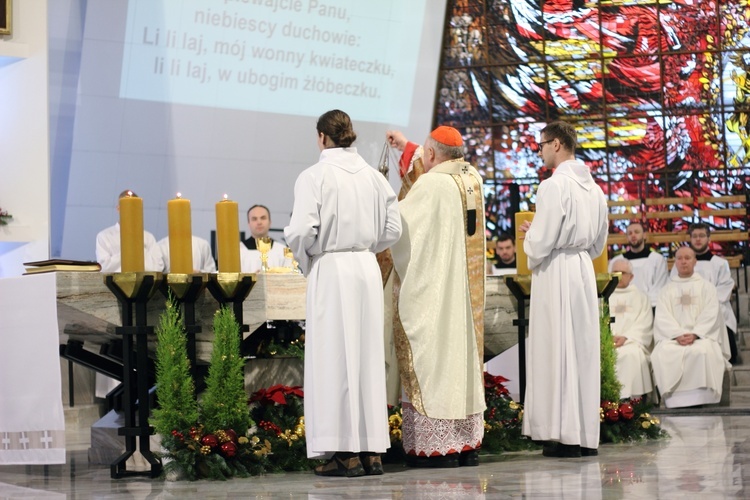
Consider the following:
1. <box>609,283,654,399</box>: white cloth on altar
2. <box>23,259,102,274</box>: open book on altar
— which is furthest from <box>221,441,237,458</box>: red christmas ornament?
<box>609,283,654,399</box>: white cloth on altar

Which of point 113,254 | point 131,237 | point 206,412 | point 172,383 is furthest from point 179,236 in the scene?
point 113,254

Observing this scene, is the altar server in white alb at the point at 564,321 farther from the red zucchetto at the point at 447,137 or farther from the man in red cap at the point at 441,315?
the red zucchetto at the point at 447,137

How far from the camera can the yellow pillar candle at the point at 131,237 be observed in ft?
17.8

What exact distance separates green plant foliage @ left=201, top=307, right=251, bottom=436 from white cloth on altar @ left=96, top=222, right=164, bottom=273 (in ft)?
12.5

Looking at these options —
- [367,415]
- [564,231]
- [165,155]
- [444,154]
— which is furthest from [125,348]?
[165,155]

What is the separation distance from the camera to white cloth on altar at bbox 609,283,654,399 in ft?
31.8

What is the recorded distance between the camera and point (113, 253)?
30.8 feet

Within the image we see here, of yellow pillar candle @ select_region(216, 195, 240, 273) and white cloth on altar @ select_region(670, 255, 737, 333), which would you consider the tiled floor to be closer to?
yellow pillar candle @ select_region(216, 195, 240, 273)

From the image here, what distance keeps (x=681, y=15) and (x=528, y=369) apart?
10.7m

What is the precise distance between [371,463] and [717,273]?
690 cm

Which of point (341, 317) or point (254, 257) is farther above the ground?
point (254, 257)

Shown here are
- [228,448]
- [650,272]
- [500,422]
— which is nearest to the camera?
[228,448]

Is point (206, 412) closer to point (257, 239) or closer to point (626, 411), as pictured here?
point (626, 411)

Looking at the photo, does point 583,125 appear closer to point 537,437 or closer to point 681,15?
point 681,15
